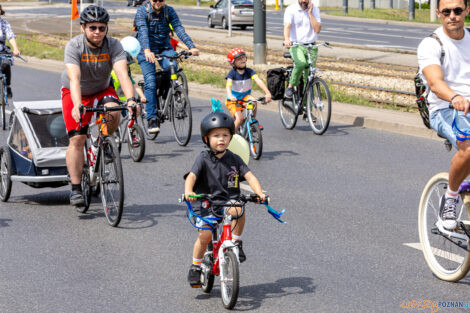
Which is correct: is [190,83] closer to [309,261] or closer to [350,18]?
[309,261]

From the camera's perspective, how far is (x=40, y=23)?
46438 mm

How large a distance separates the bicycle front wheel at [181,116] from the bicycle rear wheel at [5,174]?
3386mm

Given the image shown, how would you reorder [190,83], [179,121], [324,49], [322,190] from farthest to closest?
[324,49] < [190,83] < [179,121] < [322,190]

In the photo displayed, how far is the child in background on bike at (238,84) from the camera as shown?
11.1 meters

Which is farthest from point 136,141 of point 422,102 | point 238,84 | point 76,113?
point 422,102

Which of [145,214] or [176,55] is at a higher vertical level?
[176,55]

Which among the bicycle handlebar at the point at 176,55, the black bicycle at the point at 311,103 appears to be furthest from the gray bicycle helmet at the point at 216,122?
the black bicycle at the point at 311,103

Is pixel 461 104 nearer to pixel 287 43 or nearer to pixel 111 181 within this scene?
pixel 111 181

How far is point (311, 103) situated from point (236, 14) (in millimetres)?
28530

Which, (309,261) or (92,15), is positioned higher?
(92,15)

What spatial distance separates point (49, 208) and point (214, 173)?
366cm

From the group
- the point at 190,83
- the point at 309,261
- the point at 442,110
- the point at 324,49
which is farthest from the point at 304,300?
the point at 324,49

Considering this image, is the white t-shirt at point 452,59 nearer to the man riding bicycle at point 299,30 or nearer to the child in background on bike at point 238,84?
the child in background on bike at point 238,84

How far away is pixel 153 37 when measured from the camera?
12.5m
